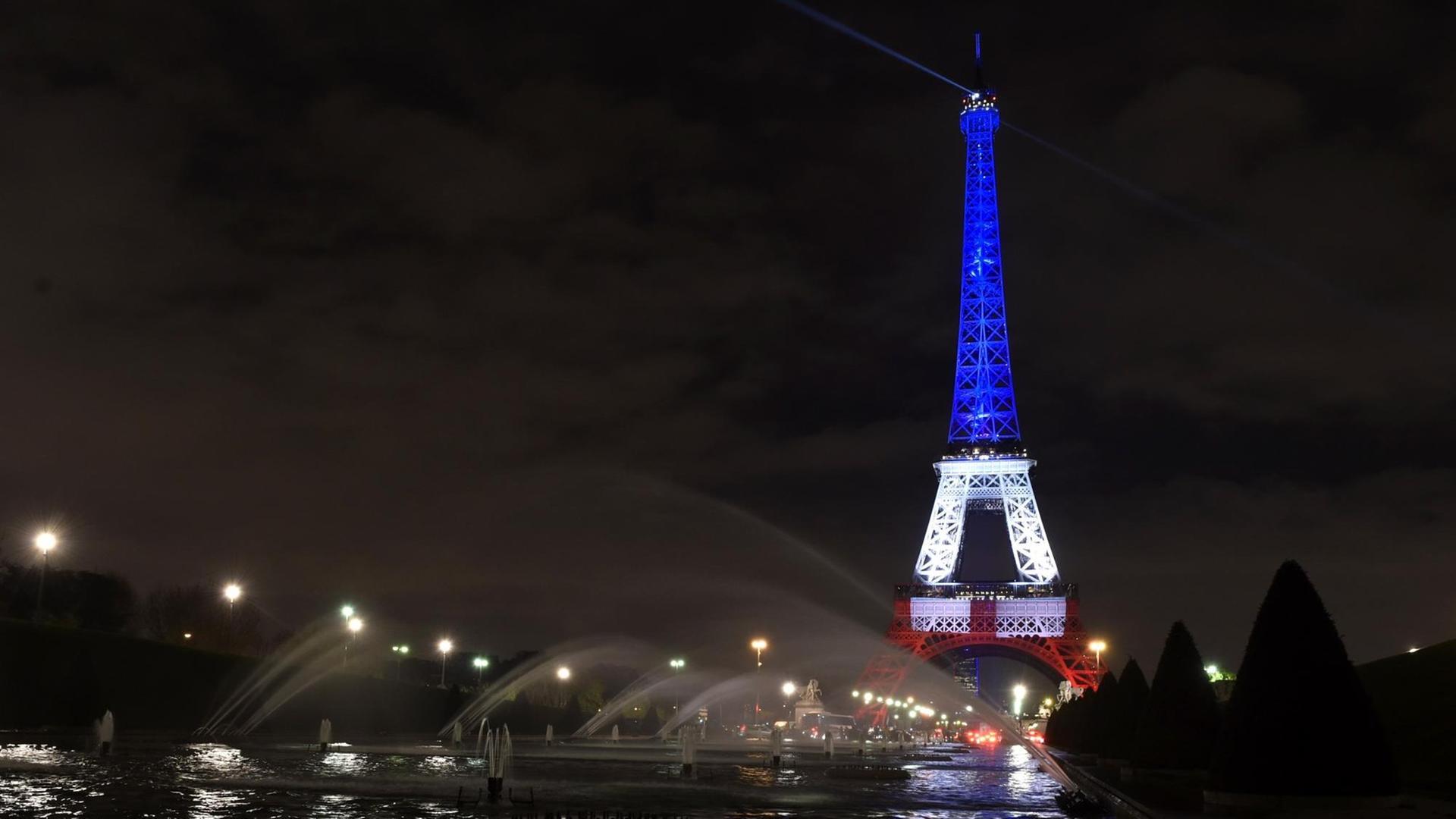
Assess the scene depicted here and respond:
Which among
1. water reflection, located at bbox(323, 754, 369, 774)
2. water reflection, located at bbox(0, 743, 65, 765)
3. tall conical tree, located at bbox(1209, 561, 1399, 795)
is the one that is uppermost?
tall conical tree, located at bbox(1209, 561, 1399, 795)

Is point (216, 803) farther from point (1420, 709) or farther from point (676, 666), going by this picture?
point (676, 666)

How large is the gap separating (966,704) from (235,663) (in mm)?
44853

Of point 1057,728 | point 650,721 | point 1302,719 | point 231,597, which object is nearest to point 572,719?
point 650,721

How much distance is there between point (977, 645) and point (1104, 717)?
73.6 meters

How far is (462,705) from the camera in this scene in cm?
8819

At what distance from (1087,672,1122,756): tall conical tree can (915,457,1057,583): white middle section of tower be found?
7409 centimetres

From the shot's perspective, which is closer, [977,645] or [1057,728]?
A: [1057,728]

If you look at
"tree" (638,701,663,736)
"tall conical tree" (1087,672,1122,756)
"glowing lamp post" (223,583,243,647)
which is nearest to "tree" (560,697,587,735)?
"tree" (638,701,663,736)

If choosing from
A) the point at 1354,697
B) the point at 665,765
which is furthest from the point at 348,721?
the point at 1354,697

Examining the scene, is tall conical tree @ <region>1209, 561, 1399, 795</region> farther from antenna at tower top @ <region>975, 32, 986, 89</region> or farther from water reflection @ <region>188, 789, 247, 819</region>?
antenna at tower top @ <region>975, 32, 986, 89</region>

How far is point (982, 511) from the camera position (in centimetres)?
14812

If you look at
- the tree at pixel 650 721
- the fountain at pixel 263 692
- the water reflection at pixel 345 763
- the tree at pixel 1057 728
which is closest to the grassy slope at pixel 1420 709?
the water reflection at pixel 345 763

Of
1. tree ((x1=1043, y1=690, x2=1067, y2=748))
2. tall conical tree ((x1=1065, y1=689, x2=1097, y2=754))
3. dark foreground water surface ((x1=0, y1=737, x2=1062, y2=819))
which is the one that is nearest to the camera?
dark foreground water surface ((x1=0, y1=737, x2=1062, y2=819))

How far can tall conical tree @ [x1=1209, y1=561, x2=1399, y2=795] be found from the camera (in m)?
25.5
